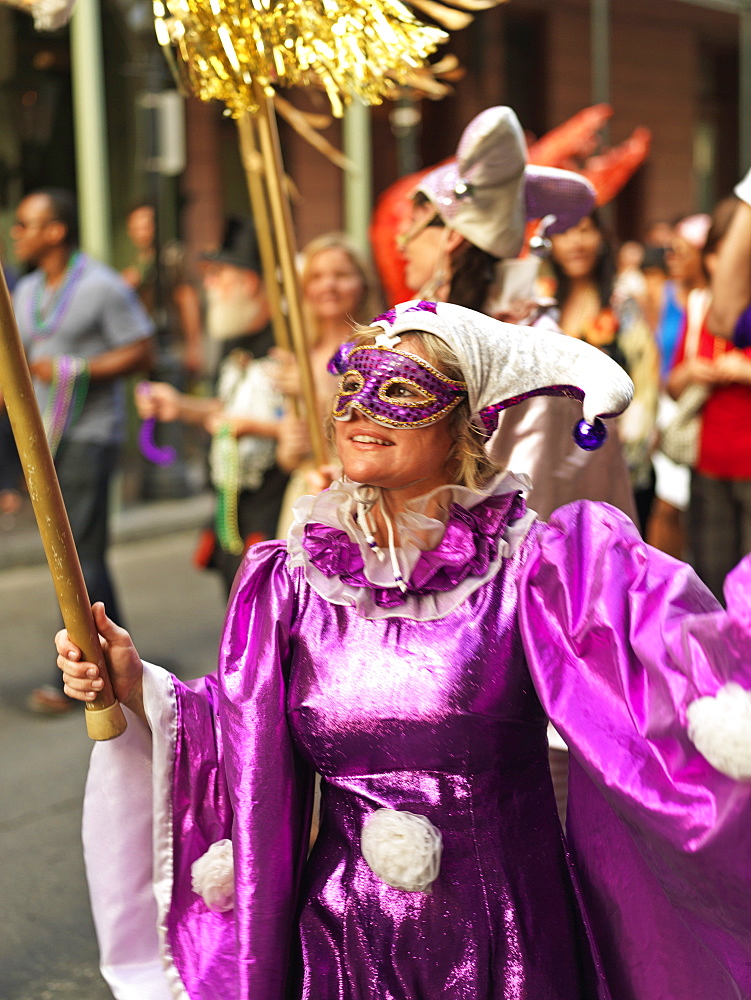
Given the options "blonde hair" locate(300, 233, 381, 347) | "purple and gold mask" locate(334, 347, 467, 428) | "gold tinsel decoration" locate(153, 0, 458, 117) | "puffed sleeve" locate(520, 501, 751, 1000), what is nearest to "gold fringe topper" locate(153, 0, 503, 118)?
"gold tinsel decoration" locate(153, 0, 458, 117)

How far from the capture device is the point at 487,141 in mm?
2785

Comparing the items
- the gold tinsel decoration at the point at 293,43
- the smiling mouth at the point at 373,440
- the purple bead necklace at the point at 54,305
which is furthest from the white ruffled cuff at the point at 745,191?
the purple bead necklace at the point at 54,305

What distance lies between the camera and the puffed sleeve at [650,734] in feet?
5.40

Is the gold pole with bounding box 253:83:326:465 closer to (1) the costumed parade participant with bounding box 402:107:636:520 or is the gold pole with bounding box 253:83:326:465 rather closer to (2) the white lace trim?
(1) the costumed parade participant with bounding box 402:107:636:520

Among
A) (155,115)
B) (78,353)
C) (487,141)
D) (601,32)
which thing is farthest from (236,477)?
(601,32)

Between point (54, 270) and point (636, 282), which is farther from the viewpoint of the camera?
point (636, 282)

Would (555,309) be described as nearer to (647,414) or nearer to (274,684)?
(274,684)

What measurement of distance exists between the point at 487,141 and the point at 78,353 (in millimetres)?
2976

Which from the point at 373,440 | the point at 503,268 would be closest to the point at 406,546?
the point at 373,440

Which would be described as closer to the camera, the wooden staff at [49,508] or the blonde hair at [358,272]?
the wooden staff at [49,508]

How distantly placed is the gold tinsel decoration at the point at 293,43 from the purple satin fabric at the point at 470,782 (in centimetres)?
105

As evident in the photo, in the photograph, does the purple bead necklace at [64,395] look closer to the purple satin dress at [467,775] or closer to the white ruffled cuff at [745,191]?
the white ruffled cuff at [745,191]

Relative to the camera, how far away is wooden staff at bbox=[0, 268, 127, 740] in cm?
188

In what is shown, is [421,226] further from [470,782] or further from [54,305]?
[54,305]
